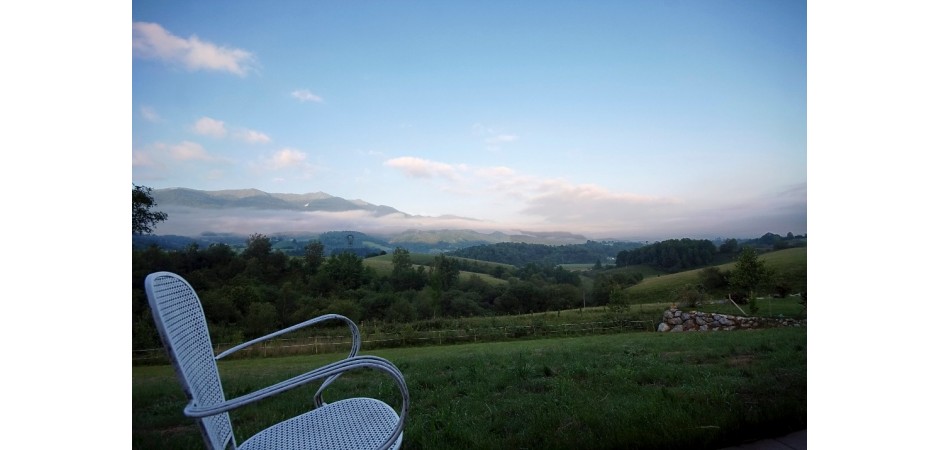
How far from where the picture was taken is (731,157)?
A: 4094 millimetres

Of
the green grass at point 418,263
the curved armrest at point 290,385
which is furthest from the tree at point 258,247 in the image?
the curved armrest at point 290,385

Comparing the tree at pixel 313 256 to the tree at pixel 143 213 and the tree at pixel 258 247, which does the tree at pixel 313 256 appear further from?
the tree at pixel 143 213

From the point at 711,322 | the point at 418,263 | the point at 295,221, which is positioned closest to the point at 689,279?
the point at 711,322

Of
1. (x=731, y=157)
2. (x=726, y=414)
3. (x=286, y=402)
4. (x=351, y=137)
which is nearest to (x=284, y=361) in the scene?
(x=286, y=402)

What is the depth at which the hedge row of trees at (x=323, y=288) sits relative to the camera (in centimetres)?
303

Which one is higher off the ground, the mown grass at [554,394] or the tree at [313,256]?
the tree at [313,256]

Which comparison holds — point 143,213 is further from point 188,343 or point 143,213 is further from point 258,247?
point 188,343

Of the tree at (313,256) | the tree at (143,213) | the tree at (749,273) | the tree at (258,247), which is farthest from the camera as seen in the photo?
the tree at (749,273)

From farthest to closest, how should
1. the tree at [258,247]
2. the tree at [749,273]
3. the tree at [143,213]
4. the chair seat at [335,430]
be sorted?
the tree at [749,273] → the tree at [258,247] → the tree at [143,213] → the chair seat at [335,430]

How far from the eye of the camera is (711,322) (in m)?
4.21

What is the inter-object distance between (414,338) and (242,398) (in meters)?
2.32

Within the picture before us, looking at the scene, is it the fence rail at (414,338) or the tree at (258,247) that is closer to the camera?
the fence rail at (414,338)
